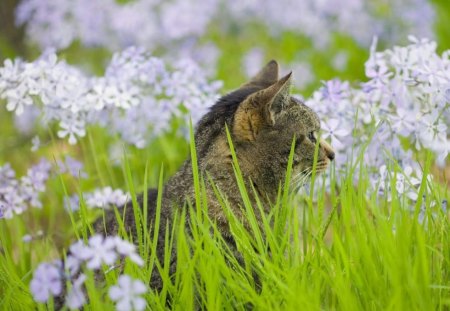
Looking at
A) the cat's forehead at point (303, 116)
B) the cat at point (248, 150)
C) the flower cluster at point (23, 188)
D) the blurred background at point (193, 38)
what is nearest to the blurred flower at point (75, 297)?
the cat at point (248, 150)

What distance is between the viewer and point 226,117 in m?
3.15

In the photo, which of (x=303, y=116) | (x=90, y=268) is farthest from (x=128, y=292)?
(x=303, y=116)

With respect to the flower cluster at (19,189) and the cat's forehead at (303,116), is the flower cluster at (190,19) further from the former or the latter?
the cat's forehead at (303,116)

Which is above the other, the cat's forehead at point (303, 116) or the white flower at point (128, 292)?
the cat's forehead at point (303, 116)

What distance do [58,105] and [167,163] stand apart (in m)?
1.38

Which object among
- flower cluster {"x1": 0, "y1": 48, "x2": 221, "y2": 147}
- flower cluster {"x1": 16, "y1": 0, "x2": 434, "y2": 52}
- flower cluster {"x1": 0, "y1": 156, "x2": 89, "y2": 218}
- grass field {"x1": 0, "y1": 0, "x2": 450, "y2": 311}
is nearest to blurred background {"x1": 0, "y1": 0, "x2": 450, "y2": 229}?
flower cluster {"x1": 16, "y1": 0, "x2": 434, "y2": 52}

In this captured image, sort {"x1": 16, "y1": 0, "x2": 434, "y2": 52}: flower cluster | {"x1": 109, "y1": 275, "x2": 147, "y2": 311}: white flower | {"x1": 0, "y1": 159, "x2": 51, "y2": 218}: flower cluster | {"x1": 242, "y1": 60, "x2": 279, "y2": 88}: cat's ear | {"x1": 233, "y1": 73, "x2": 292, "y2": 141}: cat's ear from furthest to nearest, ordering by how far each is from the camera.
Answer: {"x1": 16, "y1": 0, "x2": 434, "y2": 52}: flower cluster, {"x1": 242, "y1": 60, "x2": 279, "y2": 88}: cat's ear, {"x1": 0, "y1": 159, "x2": 51, "y2": 218}: flower cluster, {"x1": 233, "y1": 73, "x2": 292, "y2": 141}: cat's ear, {"x1": 109, "y1": 275, "x2": 147, "y2": 311}: white flower

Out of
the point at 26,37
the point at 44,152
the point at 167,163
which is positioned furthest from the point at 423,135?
the point at 26,37

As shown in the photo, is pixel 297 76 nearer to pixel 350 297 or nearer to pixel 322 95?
pixel 322 95

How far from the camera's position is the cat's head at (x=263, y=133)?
308 centimetres

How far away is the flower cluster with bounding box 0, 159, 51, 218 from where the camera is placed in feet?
11.2

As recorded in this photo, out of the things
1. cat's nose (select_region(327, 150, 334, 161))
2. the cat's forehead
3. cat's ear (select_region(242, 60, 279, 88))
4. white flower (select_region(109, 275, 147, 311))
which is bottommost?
white flower (select_region(109, 275, 147, 311))

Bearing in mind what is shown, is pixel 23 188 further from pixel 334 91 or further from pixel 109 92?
pixel 334 91

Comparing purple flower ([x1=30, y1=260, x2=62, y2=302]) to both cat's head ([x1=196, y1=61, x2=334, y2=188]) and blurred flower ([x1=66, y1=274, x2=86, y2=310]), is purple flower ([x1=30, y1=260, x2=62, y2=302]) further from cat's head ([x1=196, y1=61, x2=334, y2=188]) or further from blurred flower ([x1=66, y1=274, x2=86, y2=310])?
cat's head ([x1=196, y1=61, x2=334, y2=188])
